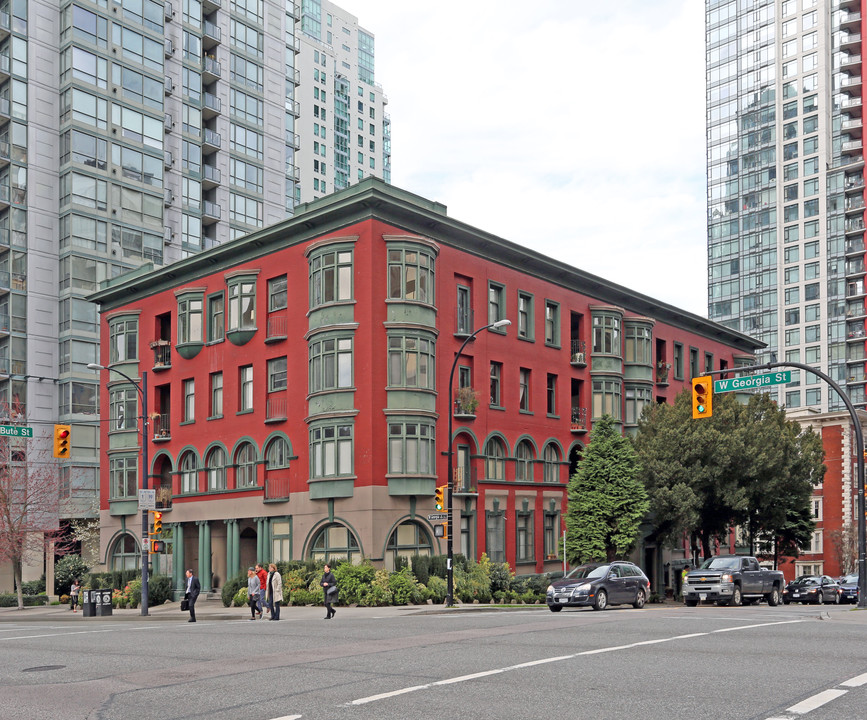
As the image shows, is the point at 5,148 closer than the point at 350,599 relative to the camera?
No

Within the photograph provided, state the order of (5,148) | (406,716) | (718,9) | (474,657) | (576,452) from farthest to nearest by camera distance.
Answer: (718,9)
(5,148)
(576,452)
(474,657)
(406,716)

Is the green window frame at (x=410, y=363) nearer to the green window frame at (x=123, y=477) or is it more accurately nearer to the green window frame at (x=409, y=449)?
the green window frame at (x=409, y=449)

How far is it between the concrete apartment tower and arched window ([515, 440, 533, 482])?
31623 millimetres

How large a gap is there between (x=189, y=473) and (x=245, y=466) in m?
4.88

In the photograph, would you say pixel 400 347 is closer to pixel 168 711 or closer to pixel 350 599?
pixel 350 599

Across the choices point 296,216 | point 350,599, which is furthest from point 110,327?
point 350,599

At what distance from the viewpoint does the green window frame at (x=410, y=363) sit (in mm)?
42844

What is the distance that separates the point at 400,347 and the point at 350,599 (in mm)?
10520

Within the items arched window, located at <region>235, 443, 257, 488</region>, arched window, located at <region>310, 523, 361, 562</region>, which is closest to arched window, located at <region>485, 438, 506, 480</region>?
arched window, located at <region>310, 523, 361, 562</region>

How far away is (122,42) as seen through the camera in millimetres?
72438

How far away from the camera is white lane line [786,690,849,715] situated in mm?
11375

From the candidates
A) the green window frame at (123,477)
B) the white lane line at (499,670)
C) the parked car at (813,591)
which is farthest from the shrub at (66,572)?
the white lane line at (499,670)

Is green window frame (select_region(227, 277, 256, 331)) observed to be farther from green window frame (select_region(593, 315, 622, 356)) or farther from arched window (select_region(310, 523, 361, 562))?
green window frame (select_region(593, 315, 622, 356))

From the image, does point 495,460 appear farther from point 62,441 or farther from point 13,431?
point 13,431
